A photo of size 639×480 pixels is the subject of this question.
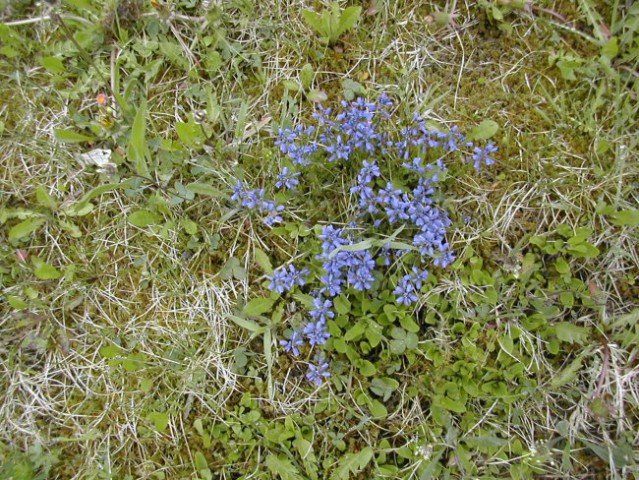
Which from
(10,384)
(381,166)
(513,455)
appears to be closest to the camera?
(513,455)

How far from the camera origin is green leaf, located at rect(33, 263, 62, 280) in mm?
2727

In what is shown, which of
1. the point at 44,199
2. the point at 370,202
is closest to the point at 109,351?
the point at 44,199

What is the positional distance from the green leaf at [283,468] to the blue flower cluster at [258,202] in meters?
1.15

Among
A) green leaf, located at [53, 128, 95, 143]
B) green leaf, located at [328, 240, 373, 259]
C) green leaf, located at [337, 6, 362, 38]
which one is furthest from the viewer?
green leaf, located at [53, 128, 95, 143]

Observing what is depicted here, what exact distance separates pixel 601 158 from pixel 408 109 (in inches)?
40.0

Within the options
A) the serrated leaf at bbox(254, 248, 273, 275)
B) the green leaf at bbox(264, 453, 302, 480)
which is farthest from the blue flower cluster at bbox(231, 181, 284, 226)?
the green leaf at bbox(264, 453, 302, 480)

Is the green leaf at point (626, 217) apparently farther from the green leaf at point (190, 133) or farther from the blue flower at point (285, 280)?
the green leaf at point (190, 133)

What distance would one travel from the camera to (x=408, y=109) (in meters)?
2.69

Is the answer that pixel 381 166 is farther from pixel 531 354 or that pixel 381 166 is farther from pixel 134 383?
pixel 134 383

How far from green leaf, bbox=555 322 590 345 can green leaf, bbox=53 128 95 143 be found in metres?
2.66

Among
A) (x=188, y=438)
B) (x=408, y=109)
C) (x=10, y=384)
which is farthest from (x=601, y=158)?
(x=10, y=384)

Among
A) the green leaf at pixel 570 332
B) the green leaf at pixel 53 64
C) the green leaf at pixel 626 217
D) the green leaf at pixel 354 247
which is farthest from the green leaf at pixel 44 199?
the green leaf at pixel 626 217

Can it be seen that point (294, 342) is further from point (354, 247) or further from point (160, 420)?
point (160, 420)

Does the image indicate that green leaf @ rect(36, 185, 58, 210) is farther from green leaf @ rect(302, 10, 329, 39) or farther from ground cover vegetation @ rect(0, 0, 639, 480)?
green leaf @ rect(302, 10, 329, 39)
